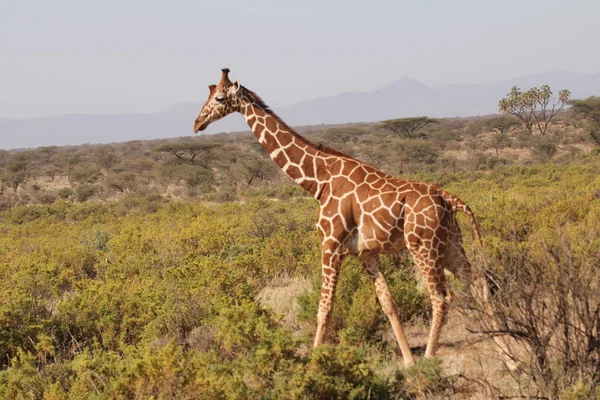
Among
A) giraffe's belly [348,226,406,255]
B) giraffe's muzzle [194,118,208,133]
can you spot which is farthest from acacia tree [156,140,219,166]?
giraffe's belly [348,226,406,255]

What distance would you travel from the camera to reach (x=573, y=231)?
24.5ft

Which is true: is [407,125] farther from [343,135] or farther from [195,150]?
[195,150]

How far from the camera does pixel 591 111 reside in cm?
4091

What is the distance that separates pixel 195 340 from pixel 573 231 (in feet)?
17.3

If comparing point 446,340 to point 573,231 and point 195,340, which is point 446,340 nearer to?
point 195,340

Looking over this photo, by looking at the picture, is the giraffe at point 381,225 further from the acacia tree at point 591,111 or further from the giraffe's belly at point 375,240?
the acacia tree at point 591,111

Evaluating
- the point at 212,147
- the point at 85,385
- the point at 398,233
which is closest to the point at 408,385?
the point at 398,233

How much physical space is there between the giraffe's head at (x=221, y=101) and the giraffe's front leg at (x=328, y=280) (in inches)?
64.7

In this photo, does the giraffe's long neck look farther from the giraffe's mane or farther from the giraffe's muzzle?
the giraffe's muzzle

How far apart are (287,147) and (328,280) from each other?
1318 millimetres

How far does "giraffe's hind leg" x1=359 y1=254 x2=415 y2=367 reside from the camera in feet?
15.0

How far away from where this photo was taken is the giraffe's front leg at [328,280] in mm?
4621

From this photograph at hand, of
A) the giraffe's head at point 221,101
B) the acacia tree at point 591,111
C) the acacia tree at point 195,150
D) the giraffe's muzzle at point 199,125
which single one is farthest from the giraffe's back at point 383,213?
the acacia tree at point 591,111

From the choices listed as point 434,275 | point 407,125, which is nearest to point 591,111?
point 407,125
